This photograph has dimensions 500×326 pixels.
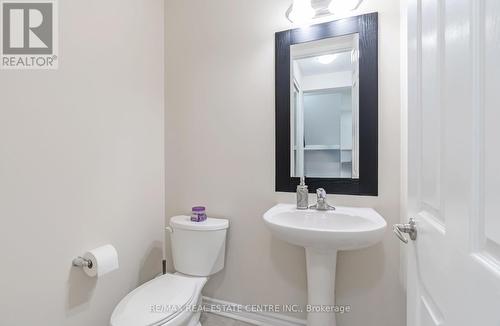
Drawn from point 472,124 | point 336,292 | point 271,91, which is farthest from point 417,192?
point 271,91

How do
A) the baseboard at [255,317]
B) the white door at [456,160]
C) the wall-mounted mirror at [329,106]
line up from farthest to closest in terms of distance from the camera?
the baseboard at [255,317] < the wall-mounted mirror at [329,106] < the white door at [456,160]

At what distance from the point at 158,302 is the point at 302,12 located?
178 centimetres

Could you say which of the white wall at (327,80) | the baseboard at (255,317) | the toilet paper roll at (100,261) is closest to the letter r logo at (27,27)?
the toilet paper roll at (100,261)

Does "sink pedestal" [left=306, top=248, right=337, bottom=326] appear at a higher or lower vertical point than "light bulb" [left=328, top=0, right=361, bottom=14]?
lower

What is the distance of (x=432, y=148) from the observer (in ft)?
1.96

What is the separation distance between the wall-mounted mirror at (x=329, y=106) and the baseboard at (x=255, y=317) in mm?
809

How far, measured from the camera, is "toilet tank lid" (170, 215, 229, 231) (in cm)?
153

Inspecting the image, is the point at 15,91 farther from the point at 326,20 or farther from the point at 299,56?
the point at 326,20

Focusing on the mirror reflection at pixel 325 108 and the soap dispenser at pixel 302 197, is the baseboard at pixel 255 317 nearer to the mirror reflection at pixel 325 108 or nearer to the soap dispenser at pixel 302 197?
the soap dispenser at pixel 302 197

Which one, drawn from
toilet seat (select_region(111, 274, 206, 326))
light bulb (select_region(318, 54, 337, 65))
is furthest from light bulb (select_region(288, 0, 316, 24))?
toilet seat (select_region(111, 274, 206, 326))

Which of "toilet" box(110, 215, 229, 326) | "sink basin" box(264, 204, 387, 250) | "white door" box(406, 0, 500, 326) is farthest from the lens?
"toilet" box(110, 215, 229, 326)

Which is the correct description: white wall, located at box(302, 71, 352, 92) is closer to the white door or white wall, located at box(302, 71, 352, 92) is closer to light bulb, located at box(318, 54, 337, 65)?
light bulb, located at box(318, 54, 337, 65)

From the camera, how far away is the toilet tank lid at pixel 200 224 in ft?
5.02

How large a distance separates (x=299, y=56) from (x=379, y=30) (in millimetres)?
441
